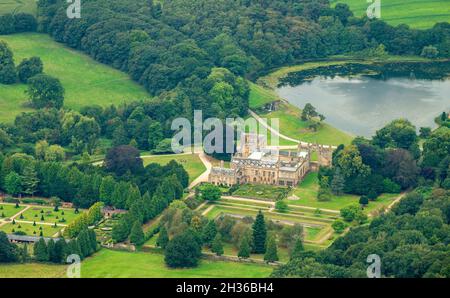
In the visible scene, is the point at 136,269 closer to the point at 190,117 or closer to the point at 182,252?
the point at 182,252

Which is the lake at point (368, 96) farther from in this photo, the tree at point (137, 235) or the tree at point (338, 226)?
the tree at point (137, 235)

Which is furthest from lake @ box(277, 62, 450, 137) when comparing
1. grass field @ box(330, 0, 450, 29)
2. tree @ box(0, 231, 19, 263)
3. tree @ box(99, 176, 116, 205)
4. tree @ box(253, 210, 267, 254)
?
tree @ box(0, 231, 19, 263)

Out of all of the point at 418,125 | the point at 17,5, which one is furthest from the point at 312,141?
the point at 17,5

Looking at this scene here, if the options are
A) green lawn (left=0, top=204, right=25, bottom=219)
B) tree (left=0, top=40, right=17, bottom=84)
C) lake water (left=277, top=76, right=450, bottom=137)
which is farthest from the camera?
tree (left=0, top=40, right=17, bottom=84)

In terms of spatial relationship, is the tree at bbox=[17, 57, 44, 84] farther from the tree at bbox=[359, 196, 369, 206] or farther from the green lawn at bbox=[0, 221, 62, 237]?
the tree at bbox=[359, 196, 369, 206]

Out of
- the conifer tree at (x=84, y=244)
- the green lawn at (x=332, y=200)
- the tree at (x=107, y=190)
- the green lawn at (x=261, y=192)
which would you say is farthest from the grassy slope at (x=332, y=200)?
the conifer tree at (x=84, y=244)

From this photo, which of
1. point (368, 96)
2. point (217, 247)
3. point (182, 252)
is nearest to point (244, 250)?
point (217, 247)

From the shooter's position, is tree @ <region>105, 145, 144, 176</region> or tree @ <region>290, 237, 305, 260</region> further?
tree @ <region>105, 145, 144, 176</region>

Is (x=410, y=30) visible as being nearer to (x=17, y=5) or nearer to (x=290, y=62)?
(x=290, y=62)
